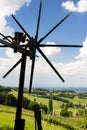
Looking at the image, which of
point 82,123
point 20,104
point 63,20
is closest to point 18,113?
point 20,104

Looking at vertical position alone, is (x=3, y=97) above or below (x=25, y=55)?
above

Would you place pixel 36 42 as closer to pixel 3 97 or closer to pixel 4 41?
pixel 4 41

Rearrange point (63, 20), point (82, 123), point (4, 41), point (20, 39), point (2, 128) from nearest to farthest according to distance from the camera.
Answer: point (4, 41)
point (20, 39)
point (63, 20)
point (2, 128)
point (82, 123)

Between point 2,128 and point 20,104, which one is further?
point 2,128

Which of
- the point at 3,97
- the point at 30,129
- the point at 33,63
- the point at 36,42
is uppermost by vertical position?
the point at 3,97

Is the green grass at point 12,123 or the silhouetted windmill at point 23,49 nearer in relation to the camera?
the silhouetted windmill at point 23,49

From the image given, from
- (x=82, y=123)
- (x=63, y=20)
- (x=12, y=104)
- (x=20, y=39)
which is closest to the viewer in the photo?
(x=20, y=39)

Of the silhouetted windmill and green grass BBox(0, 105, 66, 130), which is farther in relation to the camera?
green grass BBox(0, 105, 66, 130)

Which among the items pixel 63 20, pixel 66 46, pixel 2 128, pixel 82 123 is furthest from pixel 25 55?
pixel 82 123

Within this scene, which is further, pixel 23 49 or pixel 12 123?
pixel 12 123
